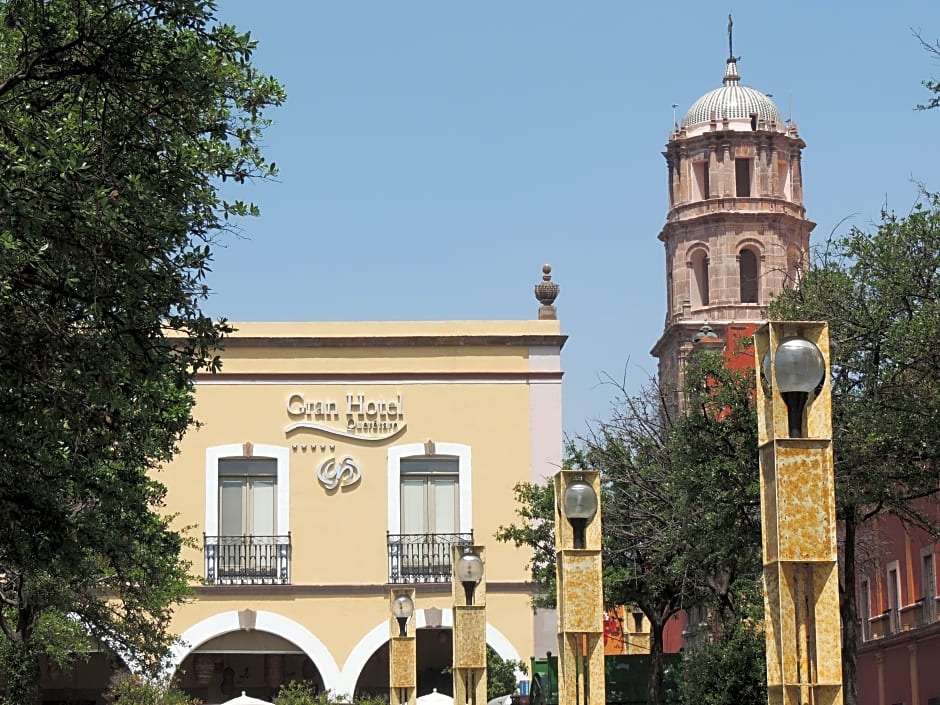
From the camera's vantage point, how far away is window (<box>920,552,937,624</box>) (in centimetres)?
3516

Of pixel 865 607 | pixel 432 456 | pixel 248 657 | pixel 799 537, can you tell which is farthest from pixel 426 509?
pixel 799 537

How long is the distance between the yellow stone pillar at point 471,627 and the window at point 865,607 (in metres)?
19.6

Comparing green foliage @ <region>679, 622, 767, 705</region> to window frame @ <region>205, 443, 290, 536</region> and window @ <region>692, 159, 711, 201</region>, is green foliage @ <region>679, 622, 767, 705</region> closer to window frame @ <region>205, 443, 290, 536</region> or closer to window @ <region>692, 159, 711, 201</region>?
window frame @ <region>205, 443, 290, 536</region>

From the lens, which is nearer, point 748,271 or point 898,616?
point 898,616

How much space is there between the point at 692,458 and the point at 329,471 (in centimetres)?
1414

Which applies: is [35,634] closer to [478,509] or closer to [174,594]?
[174,594]

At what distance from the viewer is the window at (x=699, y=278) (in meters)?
83.8

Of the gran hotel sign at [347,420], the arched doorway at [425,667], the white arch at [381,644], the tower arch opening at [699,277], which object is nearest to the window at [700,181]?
the tower arch opening at [699,277]

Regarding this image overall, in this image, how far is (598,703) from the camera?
1631 cm

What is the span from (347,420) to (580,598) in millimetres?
20102

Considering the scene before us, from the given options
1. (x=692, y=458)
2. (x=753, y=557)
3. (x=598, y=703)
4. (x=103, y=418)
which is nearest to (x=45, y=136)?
(x=103, y=418)

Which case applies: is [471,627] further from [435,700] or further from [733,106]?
[733,106]

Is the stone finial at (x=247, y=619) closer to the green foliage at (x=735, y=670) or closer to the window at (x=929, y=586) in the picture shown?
the green foliage at (x=735, y=670)

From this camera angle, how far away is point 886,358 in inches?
811
